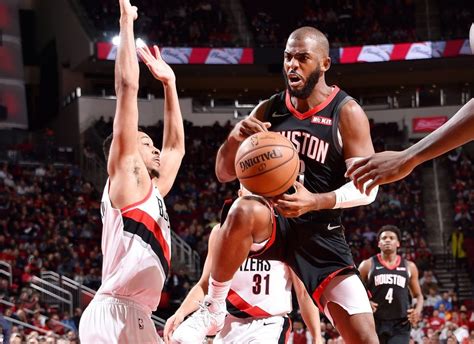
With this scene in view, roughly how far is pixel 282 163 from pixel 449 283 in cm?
1744

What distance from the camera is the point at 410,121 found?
88.2 feet

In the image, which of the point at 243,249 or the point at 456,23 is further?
the point at 456,23

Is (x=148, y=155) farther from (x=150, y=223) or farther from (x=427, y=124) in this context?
(x=427, y=124)

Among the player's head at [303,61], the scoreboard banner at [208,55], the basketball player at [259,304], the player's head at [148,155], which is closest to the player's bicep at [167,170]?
the player's head at [148,155]

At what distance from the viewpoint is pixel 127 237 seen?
4793 mm

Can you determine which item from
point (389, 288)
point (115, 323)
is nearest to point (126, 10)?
point (115, 323)

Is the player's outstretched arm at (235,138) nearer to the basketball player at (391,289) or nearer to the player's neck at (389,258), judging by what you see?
the basketball player at (391,289)

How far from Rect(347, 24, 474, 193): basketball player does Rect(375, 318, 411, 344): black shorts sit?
6.75 metres

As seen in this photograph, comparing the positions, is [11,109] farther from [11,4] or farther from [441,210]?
[441,210]

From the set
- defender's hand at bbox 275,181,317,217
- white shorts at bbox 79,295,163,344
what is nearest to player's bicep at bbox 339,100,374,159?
defender's hand at bbox 275,181,317,217

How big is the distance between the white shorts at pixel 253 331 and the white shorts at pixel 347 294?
105cm

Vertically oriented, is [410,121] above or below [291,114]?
above

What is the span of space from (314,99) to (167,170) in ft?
3.85

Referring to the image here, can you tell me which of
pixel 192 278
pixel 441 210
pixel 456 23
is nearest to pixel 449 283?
pixel 441 210
